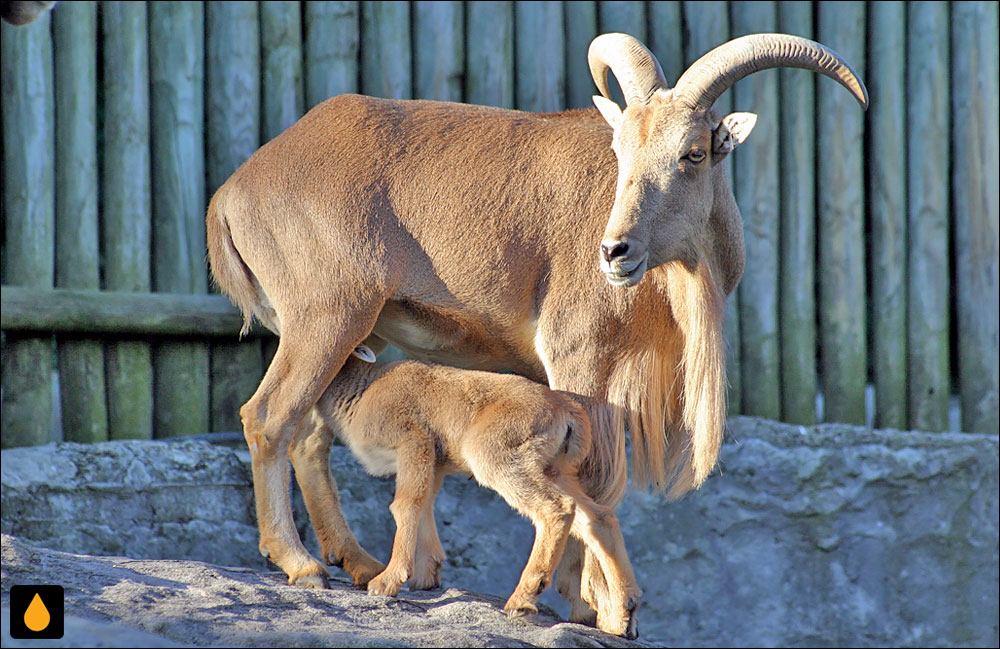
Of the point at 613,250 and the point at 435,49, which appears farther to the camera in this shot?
the point at 435,49

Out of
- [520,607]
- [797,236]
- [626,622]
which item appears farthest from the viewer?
[797,236]

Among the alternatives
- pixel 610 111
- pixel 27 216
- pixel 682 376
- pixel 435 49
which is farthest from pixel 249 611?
pixel 435 49

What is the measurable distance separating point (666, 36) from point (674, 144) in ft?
9.88

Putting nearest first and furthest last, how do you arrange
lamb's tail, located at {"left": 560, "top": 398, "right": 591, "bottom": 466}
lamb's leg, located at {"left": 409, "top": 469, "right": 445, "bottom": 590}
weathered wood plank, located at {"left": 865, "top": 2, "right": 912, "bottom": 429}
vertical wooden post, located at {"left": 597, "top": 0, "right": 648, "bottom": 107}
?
lamb's tail, located at {"left": 560, "top": 398, "right": 591, "bottom": 466} → lamb's leg, located at {"left": 409, "top": 469, "right": 445, "bottom": 590} → vertical wooden post, located at {"left": 597, "top": 0, "right": 648, "bottom": 107} → weathered wood plank, located at {"left": 865, "top": 2, "right": 912, "bottom": 429}

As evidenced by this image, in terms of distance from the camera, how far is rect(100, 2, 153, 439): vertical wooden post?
7.03 m

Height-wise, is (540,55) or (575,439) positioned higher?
(540,55)

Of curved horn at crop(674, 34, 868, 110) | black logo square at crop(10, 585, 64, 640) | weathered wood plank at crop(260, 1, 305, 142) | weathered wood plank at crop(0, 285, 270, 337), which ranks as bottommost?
black logo square at crop(10, 585, 64, 640)

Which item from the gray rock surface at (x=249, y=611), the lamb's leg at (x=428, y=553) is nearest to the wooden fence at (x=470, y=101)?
the gray rock surface at (x=249, y=611)

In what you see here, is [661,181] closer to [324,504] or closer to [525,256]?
[525,256]

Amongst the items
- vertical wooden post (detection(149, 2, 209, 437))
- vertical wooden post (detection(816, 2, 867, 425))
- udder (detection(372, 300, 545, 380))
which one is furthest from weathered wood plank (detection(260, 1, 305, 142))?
vertical wooden post (detection(816, 2, 867, 425))

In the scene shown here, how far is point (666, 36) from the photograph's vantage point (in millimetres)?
7922

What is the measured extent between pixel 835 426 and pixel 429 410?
3578 mm

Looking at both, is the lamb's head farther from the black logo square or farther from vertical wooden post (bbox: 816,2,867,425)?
vertical wooden post (bbox: 816,2,867,425)

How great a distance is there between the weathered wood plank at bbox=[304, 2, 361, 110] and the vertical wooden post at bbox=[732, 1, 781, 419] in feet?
8.17
